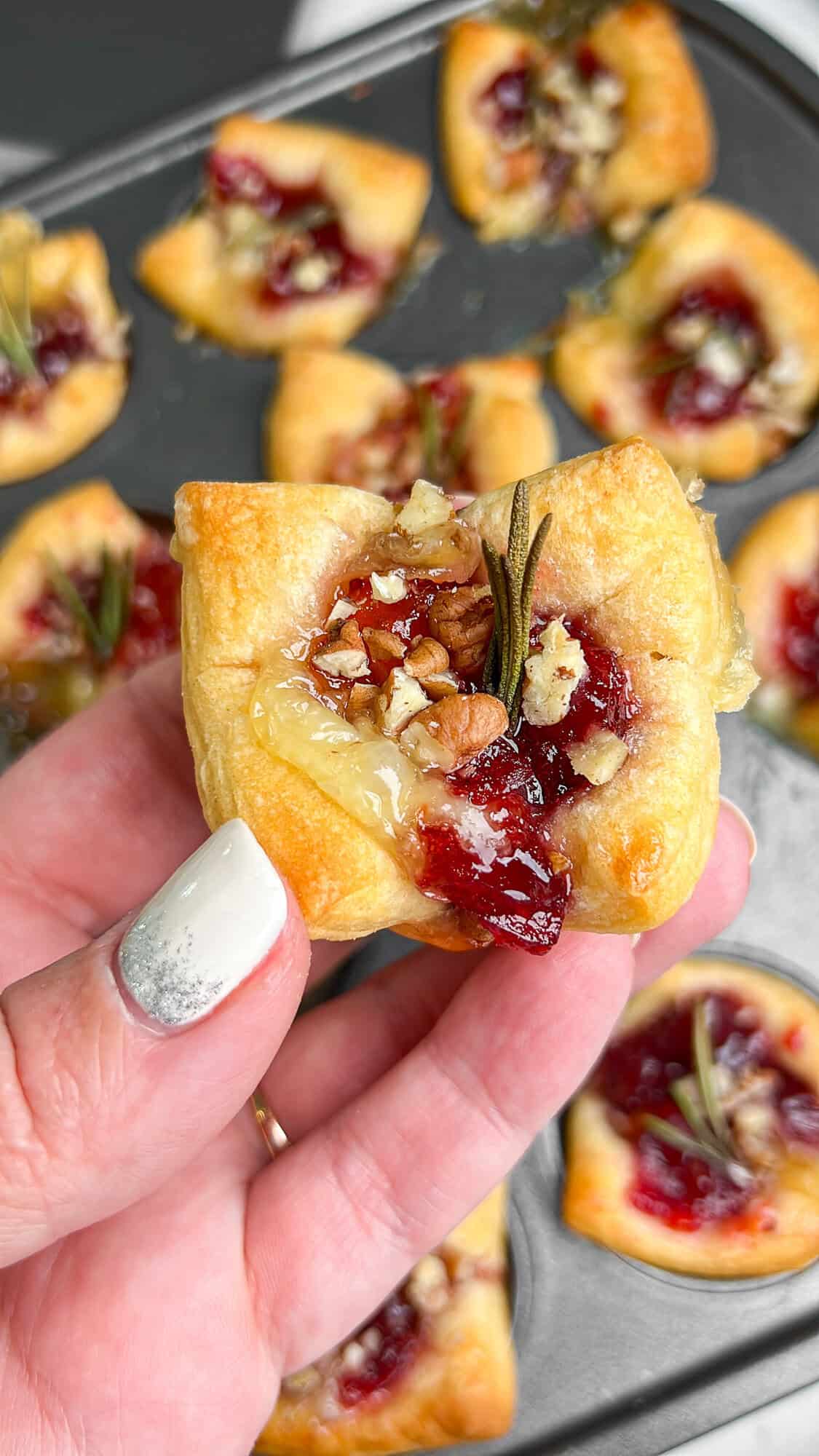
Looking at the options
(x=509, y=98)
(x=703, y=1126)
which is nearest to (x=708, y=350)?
(x=509, y=98)

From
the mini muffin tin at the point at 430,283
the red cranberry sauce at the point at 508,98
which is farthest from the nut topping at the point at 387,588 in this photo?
the red cranberry sauce at the point at 508,98

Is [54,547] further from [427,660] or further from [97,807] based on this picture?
[427,660]

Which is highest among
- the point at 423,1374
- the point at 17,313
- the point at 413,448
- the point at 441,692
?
the point at 17,313

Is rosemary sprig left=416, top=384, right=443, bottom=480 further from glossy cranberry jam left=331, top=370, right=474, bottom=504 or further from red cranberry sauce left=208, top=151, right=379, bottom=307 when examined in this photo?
red cranberry sauce left=208, top=151, right=379, bottom=307

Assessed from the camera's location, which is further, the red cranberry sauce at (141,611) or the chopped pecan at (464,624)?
the red cranberry sauce at (141,611)

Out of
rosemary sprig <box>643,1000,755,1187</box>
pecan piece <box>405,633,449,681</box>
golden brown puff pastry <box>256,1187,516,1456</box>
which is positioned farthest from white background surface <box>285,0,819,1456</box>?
pecan piece <box>405,633,449,681</box>

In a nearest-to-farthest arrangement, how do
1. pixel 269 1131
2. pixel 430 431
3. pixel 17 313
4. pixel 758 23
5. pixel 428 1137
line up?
pixel 428 1137 < pixel 269 1131 < pixel 430 431 < pixel 17 313 < pixel 758 23

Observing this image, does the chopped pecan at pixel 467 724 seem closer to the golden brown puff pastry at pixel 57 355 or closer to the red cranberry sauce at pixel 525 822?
the red cranberry sauce at pixel 525 822
